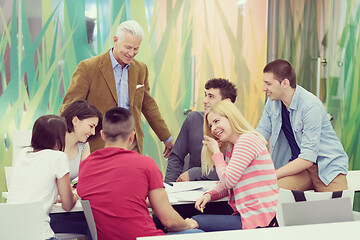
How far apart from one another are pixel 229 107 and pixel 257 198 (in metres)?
0.53

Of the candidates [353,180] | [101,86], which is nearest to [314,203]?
[353,180]

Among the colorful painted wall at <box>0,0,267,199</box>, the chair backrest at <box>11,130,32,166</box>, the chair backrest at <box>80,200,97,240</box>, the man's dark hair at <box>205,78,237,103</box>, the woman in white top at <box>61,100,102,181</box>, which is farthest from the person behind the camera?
the colorful painted wall at <box>0,0,267,199</box>

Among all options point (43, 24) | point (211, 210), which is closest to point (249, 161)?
point (211, 210)

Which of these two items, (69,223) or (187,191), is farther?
(187,191)

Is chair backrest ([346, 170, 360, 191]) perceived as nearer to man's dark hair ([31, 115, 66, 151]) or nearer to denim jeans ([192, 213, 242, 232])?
denim jeans ([192, 213, 242, 232])

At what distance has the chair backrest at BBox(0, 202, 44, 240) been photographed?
1.85m

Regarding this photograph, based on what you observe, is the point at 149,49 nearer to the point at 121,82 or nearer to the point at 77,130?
the point at 121,82

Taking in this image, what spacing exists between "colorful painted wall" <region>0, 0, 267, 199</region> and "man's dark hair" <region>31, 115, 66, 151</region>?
7.27ft

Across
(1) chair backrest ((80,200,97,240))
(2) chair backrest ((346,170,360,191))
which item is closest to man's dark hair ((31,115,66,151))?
(1) chair backrest ((80,200,97,240))

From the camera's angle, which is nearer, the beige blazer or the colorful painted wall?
the beige blazer

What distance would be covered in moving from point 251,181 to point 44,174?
1.08 metres

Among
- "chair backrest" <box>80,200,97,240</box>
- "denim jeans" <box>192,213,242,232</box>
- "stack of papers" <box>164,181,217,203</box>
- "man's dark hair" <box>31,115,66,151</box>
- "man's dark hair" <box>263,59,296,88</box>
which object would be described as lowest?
"denim jeans" <box>192,213,242,232</box>

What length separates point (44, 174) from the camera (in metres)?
2.25

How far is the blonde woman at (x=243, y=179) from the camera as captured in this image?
2518mm
